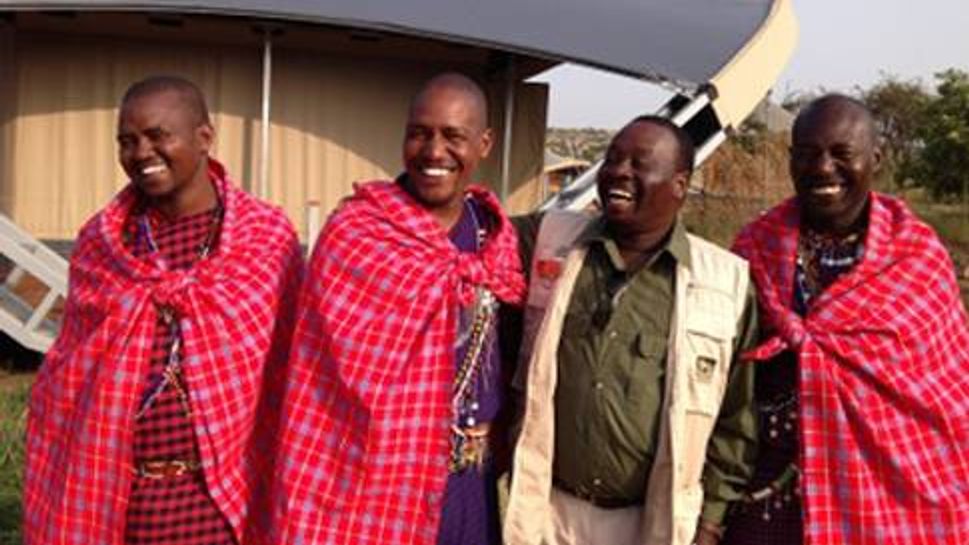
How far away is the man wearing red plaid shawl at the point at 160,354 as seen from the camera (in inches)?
87.8

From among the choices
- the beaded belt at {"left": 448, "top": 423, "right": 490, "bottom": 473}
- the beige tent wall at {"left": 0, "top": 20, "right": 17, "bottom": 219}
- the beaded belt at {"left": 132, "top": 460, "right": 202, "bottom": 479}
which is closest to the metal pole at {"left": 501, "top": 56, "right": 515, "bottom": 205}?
the beige tent wall at {"left": 0, "top": 20, "right": 17, "bottom": 219}

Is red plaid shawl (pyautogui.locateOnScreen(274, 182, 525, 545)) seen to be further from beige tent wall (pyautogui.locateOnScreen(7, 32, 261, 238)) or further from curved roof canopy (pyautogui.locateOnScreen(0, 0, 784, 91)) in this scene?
beige tent wall (pyautogui.locateOnScreen(7, 32, 261, 238))

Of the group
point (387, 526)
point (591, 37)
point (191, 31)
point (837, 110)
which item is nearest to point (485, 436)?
point (387, 526)

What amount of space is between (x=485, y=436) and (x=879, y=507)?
89 centimetres

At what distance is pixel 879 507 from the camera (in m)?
2.38

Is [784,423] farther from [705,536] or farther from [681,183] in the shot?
[681,183]

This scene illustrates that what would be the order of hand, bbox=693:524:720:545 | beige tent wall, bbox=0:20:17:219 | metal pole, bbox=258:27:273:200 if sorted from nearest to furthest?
1. hand, bbox=693:524:720:545
2. metal pole, bbox=258:27:273:200
3. beige tent wall, bbox=0:20:17:219

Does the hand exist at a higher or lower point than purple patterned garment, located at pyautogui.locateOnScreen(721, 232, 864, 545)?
lower

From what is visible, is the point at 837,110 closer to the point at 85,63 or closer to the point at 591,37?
the point at 591,37

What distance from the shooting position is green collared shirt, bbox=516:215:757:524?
231 centimetres

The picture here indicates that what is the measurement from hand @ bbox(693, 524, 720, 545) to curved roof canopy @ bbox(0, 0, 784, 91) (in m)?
5.64

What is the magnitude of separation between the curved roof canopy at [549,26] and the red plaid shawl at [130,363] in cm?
574

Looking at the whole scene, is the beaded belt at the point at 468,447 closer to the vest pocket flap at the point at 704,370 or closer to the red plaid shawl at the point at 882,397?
the vest pocket flap at the point at 704,370

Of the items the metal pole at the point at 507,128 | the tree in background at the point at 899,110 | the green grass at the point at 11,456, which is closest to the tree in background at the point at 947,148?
the tree in background at the point at 899,110
